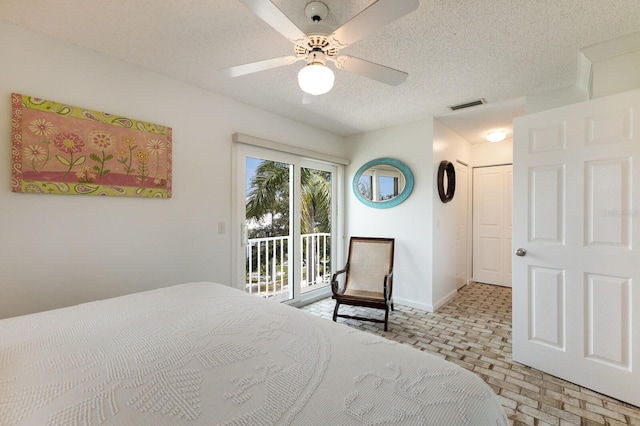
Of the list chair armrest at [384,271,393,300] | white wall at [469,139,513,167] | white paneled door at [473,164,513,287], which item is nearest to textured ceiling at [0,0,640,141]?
chair armrest at [384,271,393,300]

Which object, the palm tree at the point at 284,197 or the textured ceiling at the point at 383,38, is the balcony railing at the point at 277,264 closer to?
the palm tree at the point at 284,197

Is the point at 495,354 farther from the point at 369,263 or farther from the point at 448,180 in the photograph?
the point at 448,180

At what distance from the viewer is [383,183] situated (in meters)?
3.81

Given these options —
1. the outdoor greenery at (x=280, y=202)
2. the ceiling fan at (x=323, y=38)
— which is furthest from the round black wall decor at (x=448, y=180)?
the ceiling fan at (x=323, y=38)

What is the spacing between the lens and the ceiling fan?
115 centimetres

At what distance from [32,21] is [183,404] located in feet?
7.91

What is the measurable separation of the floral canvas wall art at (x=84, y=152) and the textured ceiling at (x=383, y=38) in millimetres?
512

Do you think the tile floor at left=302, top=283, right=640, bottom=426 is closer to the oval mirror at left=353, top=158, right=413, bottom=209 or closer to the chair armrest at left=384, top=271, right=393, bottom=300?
the chair armrest at left=384, top=271, right=393, bottom=300

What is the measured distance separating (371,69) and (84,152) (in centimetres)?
204

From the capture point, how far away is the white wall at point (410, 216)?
3422mm

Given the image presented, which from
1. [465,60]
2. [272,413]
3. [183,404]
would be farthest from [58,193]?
[465,60]

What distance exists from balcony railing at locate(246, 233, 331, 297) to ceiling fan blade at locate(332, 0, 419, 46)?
2.33 metres

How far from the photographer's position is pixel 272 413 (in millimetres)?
702

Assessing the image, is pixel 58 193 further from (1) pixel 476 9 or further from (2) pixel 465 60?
(2) pixel 465 60
